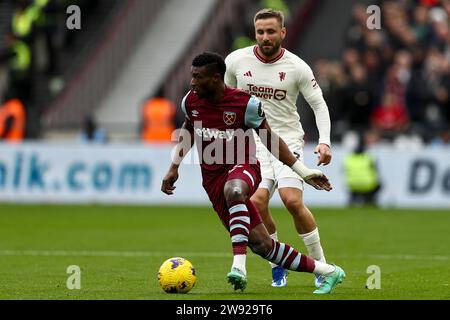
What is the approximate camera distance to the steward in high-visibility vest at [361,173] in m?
23.3

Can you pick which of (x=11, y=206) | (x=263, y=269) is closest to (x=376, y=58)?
(x=11, y=206)

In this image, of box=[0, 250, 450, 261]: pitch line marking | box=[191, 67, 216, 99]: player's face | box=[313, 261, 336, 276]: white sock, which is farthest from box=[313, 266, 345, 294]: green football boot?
box=[0, 250, 450, 261]: pitch line marking

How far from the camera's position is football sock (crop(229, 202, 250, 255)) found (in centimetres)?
990

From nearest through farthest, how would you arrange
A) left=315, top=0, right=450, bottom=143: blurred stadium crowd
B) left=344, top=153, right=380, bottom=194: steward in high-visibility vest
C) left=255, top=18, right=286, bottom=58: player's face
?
left=255, top=18, right=286, bottom=58: player's face, left=344, top=153, right=380, bottom=194: steward in high-visibility vest, left=315, top=0, right=450, bottom=143: blurred stadium crowd

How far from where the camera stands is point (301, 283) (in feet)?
37.3

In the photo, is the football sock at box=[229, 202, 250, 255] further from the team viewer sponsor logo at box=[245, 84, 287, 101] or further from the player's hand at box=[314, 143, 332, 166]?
the team viewer sponsor logo at box=[245, 84, 287, 101]

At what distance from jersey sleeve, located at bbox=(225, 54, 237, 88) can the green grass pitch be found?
1.82 meters

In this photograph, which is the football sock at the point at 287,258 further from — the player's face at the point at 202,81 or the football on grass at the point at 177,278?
the player's face at the point at 202,81

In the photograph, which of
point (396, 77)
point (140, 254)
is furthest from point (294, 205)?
point (396, 77)

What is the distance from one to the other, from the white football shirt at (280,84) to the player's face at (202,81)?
1.17 meters

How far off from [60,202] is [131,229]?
227 inches

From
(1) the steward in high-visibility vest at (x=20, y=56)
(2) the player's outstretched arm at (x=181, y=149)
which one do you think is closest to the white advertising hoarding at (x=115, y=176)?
(1) the steward in high-visibility vest at (x=20, y=56)

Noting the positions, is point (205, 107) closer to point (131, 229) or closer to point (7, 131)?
point (131, 229)

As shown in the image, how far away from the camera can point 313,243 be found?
11.1m
